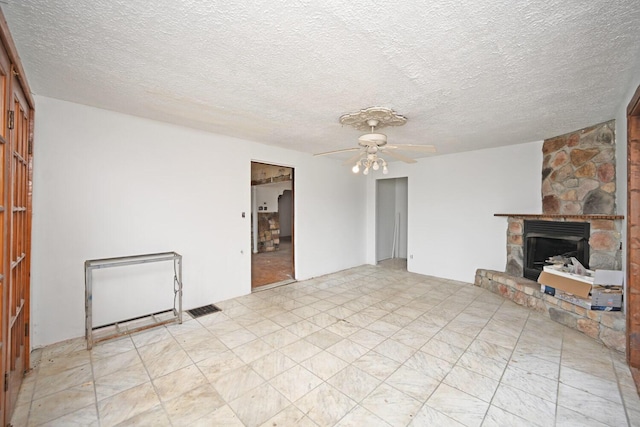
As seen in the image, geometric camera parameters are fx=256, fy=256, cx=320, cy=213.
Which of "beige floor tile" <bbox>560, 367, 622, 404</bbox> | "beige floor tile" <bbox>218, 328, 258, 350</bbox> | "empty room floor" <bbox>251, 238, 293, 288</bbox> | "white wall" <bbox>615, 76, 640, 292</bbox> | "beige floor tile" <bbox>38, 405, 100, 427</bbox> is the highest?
"white wall" <bbox>615, 76, 640, 292</bbox>

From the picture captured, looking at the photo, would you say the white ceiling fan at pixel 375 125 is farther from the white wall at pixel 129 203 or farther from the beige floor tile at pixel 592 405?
the beige floor tile at pixel 592 405

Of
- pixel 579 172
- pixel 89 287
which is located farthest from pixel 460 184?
pixel 89 287

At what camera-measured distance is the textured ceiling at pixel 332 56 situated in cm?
133

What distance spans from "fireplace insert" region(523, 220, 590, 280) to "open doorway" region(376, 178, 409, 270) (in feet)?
9.19

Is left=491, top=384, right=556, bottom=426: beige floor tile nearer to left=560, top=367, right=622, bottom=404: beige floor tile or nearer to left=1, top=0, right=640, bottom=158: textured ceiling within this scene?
left=560, top=367, right=622, bottom=404: beige floor tile

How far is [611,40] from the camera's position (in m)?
1.54

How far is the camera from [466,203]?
4.61 metres

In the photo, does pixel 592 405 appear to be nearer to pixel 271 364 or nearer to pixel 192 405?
pixel 271 364

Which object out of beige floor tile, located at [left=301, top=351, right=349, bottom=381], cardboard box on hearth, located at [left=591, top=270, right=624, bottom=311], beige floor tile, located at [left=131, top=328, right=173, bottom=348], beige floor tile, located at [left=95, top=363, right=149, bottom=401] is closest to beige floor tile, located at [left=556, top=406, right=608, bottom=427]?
beige floor tile, located at [left=301, top=351, right=349, bottom=381]

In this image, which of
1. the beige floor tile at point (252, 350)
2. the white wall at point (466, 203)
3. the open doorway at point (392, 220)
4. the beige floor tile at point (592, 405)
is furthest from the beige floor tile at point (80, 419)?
the open doorway at point (392, 220)

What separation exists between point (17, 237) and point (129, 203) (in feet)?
3.43

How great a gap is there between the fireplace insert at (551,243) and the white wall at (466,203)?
1.11 feet

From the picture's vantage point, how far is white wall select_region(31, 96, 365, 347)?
8.04ft

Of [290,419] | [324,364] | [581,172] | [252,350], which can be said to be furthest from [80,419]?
[581,172]
